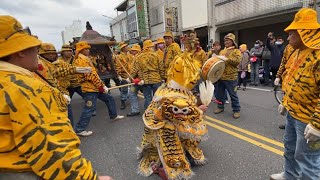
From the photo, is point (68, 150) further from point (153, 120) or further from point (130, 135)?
point (130, 135)

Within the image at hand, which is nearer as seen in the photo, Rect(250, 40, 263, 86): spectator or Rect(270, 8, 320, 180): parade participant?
Rect(270, 8, 320, 180): parade participant

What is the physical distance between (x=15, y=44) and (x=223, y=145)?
3437mm

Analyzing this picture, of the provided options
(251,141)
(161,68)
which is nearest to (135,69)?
(161,68)

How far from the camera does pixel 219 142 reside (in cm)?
411

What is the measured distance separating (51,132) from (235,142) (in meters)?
3.43

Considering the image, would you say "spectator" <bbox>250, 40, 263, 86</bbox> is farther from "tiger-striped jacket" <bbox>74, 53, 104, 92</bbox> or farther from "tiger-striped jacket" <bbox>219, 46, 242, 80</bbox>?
"tiger-striped jacket" <bbox>74, 53, 104, 92</bbox>

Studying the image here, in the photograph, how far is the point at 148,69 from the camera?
229 inches

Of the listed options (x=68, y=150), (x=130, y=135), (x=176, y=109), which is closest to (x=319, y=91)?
(x=176, y=109)

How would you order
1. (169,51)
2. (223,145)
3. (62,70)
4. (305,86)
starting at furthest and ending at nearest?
(169,51) < (62,70) < (223,145) < (305,86)

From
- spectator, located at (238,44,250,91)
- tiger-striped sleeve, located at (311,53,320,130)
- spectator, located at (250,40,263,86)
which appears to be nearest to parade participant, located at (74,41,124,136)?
tiger-striped sleeve, located at (311,53,320,130)

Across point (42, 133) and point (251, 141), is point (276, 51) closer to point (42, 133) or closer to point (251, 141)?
point (251, 141)

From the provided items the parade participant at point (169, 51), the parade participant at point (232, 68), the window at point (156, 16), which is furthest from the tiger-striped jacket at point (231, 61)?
the window at point (156, 16)

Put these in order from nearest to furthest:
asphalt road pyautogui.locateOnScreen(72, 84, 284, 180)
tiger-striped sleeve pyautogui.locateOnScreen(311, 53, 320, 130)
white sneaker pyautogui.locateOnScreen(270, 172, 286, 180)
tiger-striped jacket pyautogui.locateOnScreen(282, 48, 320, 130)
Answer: tiger-striped sleeve pyautogui.locateOnScreen(311, 53, 320, 130)
tiger-striped jacket pyautogui.locateOnScreen(282, 48, 320, 130)
white sneaker pyautogui.locateOnScreen(270, 172, 286, 180)
asphalt road pyautogui.locateOnScreen(72, 84, 284, 180)

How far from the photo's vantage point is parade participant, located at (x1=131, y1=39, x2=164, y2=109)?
19.2ft
